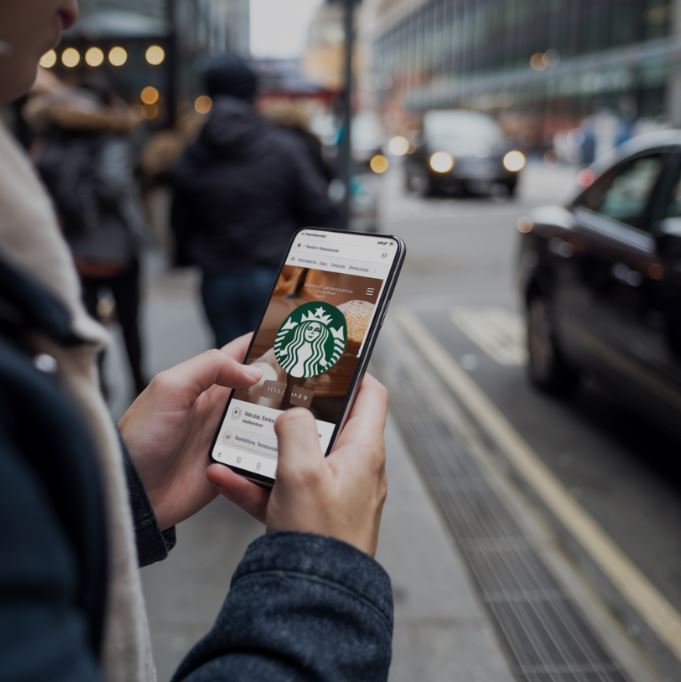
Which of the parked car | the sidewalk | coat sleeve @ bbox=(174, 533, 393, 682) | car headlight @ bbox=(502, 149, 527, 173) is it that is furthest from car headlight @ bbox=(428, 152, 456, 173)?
coat sleeve @ bbox=(174, 533, 393, 682)

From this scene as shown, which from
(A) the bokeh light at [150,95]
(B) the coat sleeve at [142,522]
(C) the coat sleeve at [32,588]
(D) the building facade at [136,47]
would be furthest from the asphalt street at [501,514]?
(A) the bokeh light at [150,95]

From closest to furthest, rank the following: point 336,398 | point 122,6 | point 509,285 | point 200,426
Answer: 1. point 336,398
2. point 200,426
3. point 509,285
4. point 122,6

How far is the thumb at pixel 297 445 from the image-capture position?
1.00m

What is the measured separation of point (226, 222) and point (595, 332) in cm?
218

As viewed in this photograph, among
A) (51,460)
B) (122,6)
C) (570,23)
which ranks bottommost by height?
(51,460)

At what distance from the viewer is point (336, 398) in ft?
4.47

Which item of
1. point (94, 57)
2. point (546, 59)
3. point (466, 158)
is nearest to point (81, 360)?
point (94, 57)

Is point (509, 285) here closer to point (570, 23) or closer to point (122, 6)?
point (122, 6)

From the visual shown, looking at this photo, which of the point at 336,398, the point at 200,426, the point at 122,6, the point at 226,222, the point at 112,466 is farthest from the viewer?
the point at 122,6

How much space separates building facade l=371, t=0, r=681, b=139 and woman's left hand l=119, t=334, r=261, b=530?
32.3 metres

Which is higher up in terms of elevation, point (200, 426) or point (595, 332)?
point (200, 426)

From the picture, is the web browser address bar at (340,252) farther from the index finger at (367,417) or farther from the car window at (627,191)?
the car window at (627,191)

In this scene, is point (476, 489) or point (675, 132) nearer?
point (476, 489)

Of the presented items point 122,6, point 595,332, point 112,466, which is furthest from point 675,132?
point 122,6
